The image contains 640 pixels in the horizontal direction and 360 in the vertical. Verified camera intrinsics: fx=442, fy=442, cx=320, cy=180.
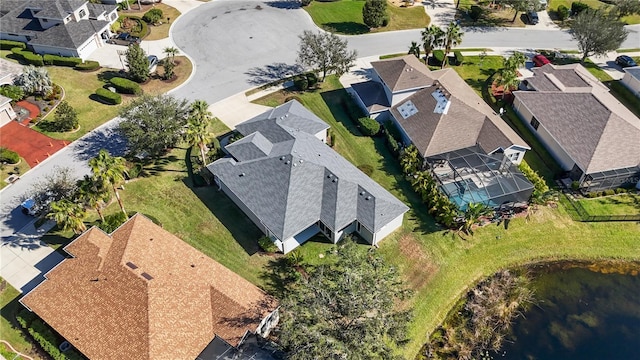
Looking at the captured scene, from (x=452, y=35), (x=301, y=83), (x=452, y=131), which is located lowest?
(x=301, y=83)

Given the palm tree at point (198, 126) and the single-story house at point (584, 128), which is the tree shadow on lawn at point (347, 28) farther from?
the palm tree at point (198, 126)

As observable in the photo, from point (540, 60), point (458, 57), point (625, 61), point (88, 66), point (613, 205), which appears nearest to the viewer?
point (613, 205)

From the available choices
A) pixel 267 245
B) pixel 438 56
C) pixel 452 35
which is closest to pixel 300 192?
pixel 267 245

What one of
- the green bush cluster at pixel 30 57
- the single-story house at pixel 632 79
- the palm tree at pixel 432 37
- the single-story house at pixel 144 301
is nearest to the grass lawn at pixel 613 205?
the single-story house at pixel 632 79

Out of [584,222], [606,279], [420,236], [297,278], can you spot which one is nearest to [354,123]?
[420,236]

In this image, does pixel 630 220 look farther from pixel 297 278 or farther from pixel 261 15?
pixel 261 15

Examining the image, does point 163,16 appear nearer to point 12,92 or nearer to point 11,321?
point 12,92

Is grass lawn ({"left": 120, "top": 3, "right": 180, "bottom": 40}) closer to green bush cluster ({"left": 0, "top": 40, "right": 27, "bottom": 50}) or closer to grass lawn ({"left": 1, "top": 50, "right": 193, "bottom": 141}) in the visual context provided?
grass lawn ({"left": 1, "top": 50, "right": 193, "bottom": 141})
